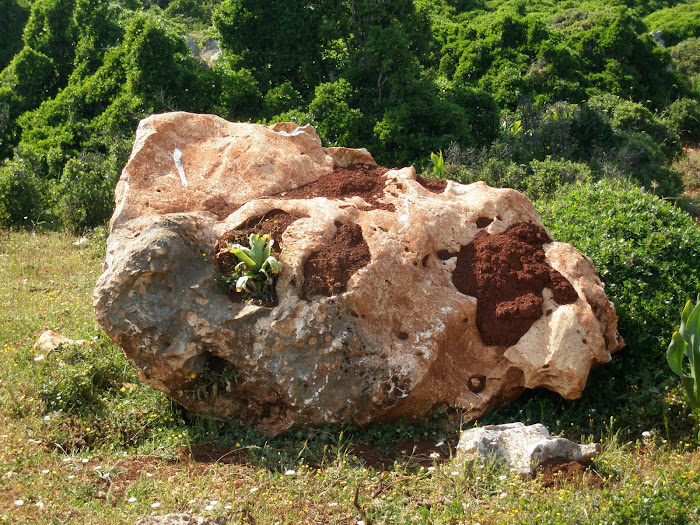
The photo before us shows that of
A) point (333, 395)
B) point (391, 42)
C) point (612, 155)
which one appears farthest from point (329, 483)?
point (612, 155)

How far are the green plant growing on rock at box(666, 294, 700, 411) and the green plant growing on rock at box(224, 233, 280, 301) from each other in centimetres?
318

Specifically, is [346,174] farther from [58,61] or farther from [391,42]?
[58,61]

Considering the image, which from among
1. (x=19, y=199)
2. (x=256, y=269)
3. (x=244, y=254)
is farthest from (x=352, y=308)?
(x=19, y=199)

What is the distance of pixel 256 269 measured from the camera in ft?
18.8

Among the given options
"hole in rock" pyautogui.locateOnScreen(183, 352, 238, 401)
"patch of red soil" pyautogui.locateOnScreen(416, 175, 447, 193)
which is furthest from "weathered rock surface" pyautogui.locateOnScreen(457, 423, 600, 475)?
"patch of red soil" pyautogui.locateOnScreen(416, 175, 447, 193)

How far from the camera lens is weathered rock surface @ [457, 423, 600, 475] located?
5.02 m

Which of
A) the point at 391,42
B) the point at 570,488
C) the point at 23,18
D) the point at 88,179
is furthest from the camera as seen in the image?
the point at 23,18

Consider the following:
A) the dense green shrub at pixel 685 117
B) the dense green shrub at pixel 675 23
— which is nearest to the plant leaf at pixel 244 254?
the dense green shrub at pixel 685 117

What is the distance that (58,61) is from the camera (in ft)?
49.2

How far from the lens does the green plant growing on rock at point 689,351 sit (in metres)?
5.64

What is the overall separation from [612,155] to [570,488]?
33.8 feet

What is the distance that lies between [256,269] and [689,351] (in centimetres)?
344

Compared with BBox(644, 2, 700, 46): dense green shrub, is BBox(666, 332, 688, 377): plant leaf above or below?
above

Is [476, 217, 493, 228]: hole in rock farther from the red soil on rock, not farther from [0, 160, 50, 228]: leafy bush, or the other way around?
[0, 160, 50, 228]: leafy bush
